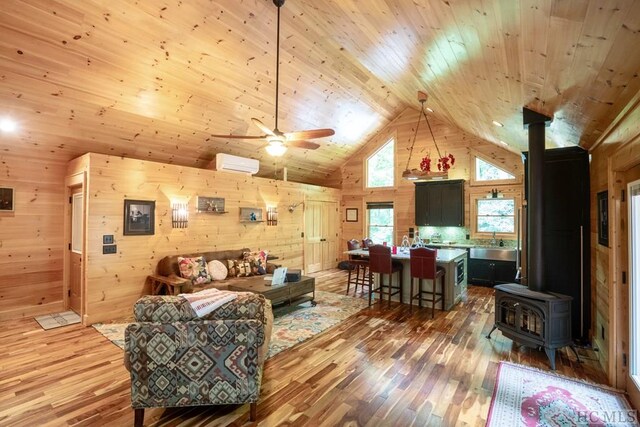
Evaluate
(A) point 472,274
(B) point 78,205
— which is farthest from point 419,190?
(B) point 78,205

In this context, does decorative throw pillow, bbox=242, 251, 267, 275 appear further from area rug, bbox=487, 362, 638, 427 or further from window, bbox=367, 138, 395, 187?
window, bbox=367, 138, 395, 187

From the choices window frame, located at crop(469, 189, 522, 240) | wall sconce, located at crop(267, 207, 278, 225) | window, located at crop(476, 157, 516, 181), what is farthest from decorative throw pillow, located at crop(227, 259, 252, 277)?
window, located at crop(476, 157, 516, 181)

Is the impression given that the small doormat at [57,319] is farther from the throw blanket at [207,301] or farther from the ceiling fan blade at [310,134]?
the ceiling fan blade at [310,134]

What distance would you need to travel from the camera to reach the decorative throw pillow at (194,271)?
202 inches

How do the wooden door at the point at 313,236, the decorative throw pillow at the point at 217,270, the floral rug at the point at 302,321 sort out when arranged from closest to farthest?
the floral rug at the point at 302,321 < the decorative throw pillow at the point at 217,270 < the wooden door at the point at 313,236

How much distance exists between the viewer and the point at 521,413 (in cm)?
A: 254

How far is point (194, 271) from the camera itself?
17.0 ft

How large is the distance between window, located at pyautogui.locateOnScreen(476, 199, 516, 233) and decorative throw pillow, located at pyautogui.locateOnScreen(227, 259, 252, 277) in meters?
5.60

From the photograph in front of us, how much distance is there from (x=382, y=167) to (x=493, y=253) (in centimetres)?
375

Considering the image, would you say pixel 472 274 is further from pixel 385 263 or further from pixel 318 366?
pixel 318 366

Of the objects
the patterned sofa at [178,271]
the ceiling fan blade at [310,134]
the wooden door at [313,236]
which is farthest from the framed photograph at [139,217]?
the wooden door at [313,236]

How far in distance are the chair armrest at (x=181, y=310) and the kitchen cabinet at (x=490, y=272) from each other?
20.6 ft

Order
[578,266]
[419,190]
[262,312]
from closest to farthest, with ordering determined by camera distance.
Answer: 1. [262,312]
2. [578,266]
3. [419,190]

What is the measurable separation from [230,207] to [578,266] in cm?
572
